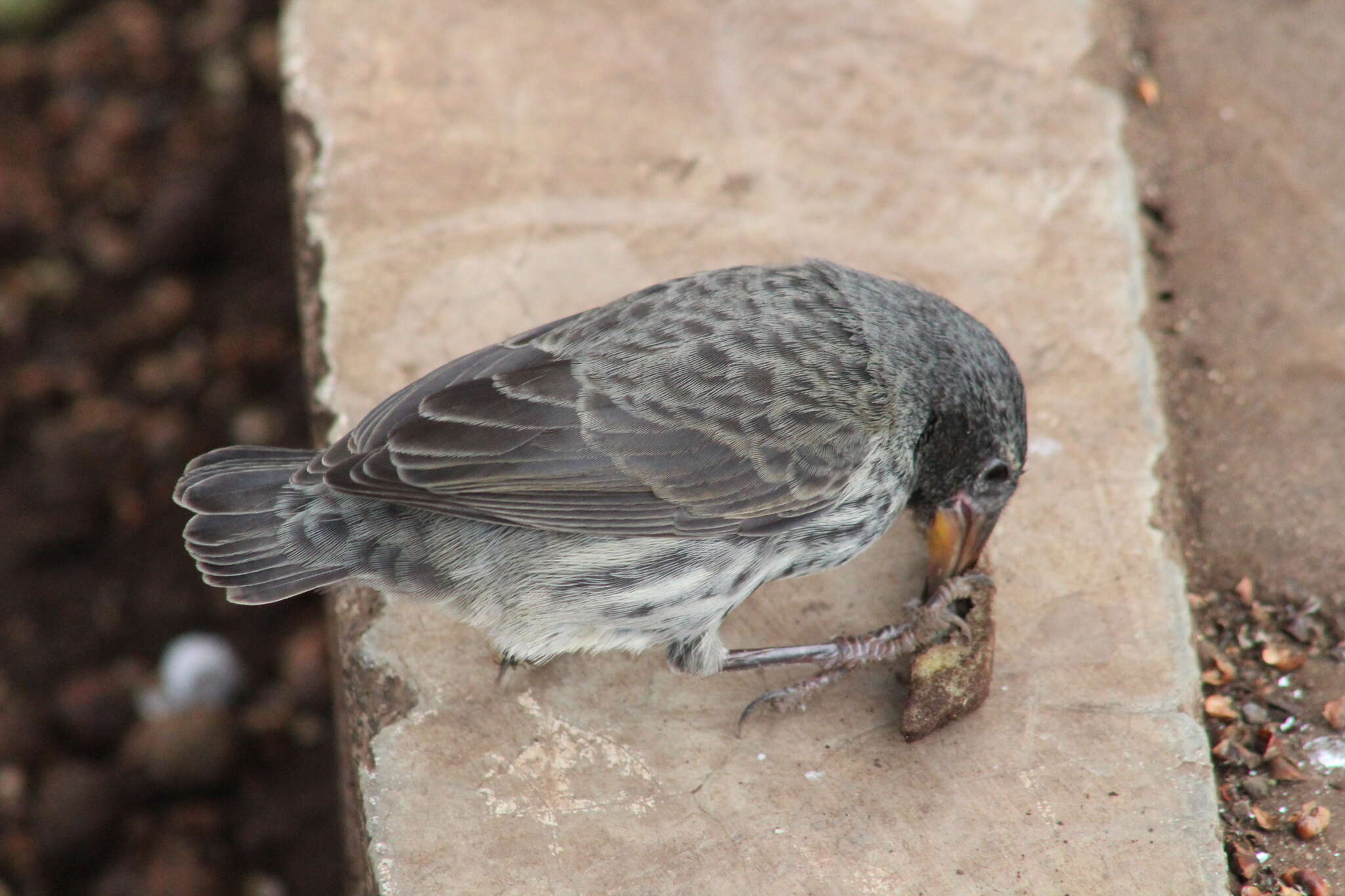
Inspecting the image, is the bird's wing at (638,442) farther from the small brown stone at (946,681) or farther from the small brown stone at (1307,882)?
the small brown stone at (1307,882)

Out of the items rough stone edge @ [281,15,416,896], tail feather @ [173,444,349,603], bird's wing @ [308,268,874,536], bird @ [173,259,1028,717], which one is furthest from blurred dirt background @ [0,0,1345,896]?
tail feather @ [173,444,349,603]

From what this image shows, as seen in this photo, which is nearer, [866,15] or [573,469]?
[573,469]

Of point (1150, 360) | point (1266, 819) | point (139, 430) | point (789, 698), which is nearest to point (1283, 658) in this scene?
point (1266, 819)

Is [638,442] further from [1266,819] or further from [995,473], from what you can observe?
[1266,819]

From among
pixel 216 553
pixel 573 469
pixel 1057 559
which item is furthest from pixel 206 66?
pixel 1057 559

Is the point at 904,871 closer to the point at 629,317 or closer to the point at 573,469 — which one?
the point at 573,469

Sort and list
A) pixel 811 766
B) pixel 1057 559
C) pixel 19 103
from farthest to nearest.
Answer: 1. pixel 19 103
2. pixel 1057 559
3. pixel 811 766

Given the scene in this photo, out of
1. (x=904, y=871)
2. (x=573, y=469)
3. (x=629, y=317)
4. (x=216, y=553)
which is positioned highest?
(x=629, y=317)
